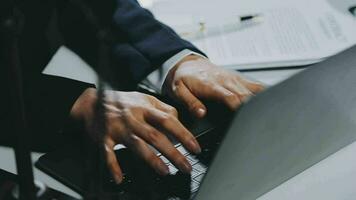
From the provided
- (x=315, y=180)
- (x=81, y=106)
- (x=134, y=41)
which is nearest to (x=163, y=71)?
(x=134, y=41)

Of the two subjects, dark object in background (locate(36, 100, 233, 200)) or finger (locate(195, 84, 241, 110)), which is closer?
dark object in background (locate(36, 100, 233, 200))

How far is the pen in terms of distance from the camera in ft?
3.01

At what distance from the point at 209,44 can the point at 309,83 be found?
1.59 feet

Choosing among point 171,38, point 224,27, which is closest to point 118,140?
point 171,38

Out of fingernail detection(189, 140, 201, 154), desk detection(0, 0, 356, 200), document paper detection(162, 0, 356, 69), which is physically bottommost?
desk detection(0, 0, 356, 200)

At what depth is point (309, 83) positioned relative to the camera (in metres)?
0.41

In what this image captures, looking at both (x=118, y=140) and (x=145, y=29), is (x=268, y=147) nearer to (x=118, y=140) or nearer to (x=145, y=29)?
(x=118, y=140)

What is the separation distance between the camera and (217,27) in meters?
0.93

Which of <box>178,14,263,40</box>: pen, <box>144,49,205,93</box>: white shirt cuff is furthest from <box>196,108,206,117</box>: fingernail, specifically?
<box>178,14,263,40</box>: pen

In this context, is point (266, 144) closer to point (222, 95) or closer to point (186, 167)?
point (186, 167)

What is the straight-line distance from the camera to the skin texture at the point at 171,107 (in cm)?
58

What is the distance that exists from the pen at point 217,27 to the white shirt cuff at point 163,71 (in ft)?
0.27

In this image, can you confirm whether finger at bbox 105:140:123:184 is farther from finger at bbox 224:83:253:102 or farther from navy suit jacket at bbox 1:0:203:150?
finger at bbox 224:83:253:102

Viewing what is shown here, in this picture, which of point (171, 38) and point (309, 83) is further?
point (171, 38)
